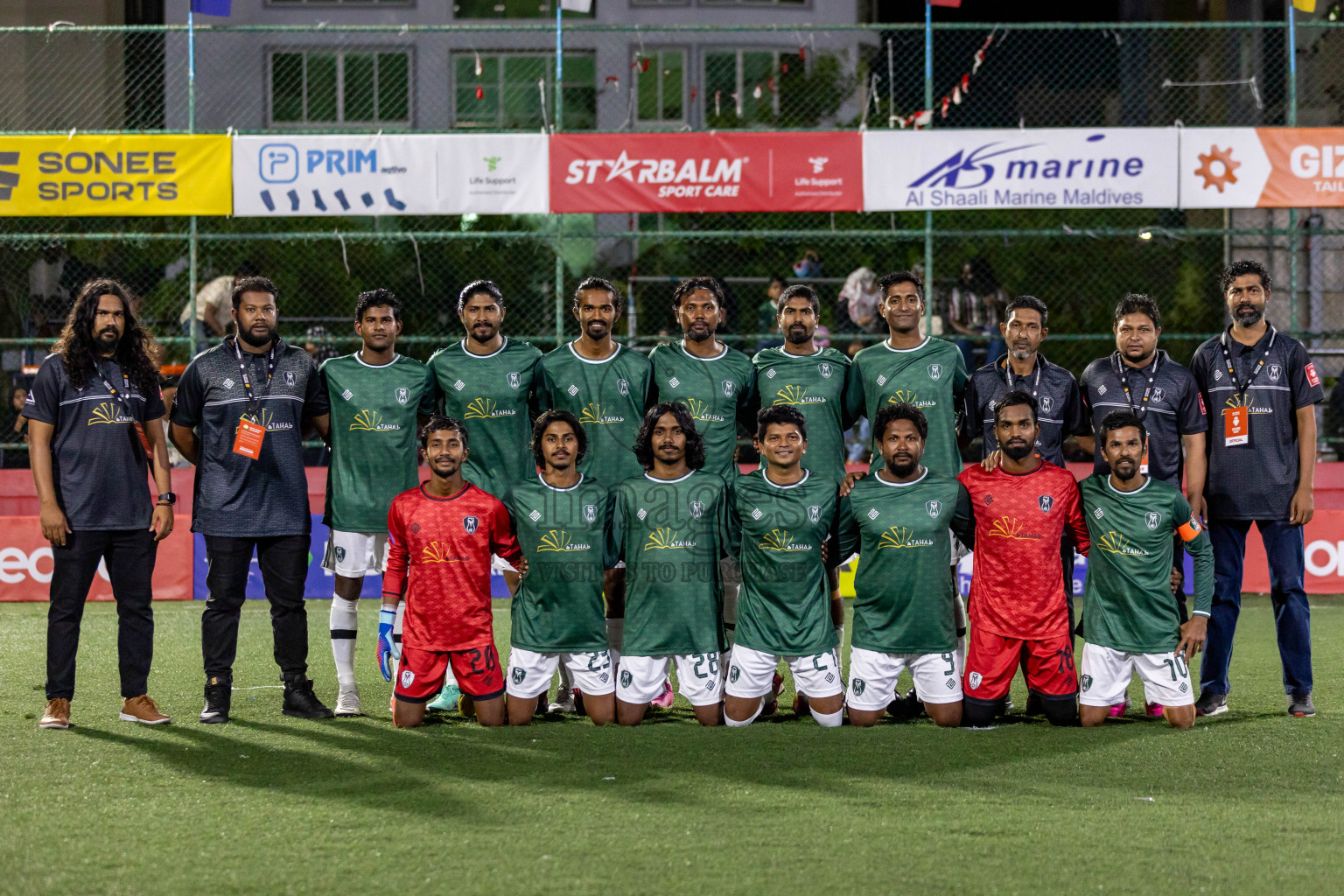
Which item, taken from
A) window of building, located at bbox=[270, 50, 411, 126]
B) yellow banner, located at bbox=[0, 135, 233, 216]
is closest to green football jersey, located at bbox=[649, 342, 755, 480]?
Result: yellow banner, located at bbox=[0, 135, 233, 216]

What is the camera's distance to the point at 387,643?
22.1 feet

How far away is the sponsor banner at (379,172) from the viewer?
1187 cm

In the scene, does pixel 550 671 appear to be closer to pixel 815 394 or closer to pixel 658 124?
pixel 815 394

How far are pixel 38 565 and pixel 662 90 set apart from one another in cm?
1103

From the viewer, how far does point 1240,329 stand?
659cm

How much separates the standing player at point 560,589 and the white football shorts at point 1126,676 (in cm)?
207

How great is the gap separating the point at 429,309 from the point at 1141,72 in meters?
9.39

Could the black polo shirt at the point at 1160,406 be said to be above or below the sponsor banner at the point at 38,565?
above

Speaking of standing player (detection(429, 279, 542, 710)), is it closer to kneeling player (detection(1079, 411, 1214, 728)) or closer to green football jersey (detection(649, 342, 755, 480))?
green football jersey (detection(649, 342, 755, 480))

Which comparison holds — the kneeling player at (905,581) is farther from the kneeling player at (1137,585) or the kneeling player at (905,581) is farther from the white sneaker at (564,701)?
the white sneaker at (564,701)

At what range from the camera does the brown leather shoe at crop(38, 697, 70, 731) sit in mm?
6113

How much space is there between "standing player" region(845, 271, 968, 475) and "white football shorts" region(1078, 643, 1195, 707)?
1071 millimetres

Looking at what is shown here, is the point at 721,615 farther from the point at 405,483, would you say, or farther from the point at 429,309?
the point at 429,309

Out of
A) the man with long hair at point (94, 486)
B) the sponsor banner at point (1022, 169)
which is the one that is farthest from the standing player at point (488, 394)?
the sponsor banner at point (1022, 169)
